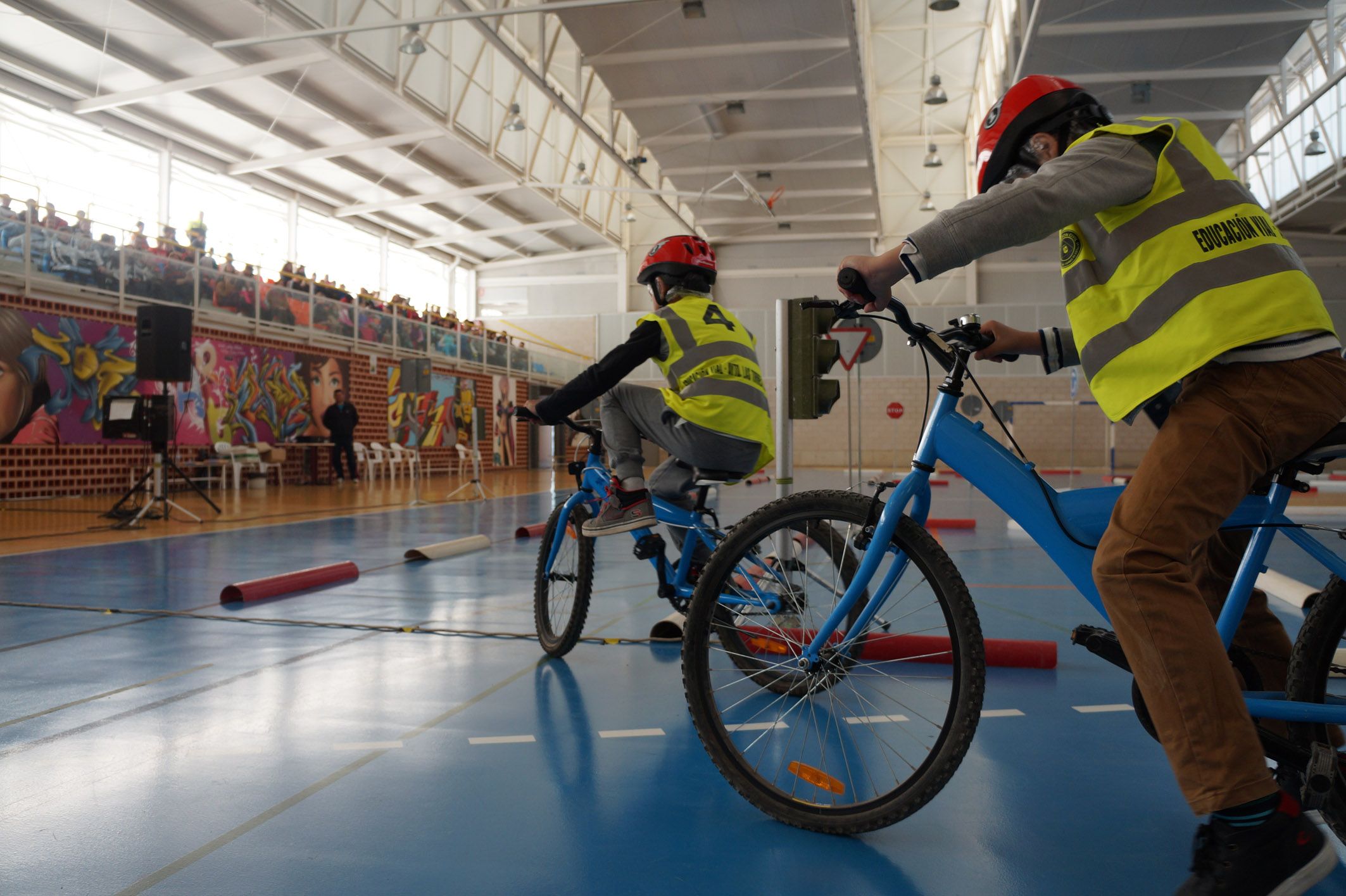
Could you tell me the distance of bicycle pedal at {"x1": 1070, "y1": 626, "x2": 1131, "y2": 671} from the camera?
6.05 feet

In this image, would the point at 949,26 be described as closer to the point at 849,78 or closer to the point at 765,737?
the point at 849,78

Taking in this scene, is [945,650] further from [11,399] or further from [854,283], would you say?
[11,399]

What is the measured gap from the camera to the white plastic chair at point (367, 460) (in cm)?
2006

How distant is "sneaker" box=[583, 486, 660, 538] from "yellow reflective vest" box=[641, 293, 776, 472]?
1.17 ft

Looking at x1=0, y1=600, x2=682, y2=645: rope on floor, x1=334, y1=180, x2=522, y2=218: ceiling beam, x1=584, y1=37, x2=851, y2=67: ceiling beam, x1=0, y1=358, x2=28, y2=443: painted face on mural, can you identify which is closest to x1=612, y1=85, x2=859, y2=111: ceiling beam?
x1=584, y1=37, x2=851, y2=67: ceiling beam

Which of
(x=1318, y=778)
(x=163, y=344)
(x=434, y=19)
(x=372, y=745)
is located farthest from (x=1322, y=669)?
(x=434, y=19)

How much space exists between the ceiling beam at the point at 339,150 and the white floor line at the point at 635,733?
71.9 feet

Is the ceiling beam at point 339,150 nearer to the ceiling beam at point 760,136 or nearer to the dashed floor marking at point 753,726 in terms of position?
the ceiling beam at point 760,136

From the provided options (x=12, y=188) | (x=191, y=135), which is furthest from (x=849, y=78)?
(x=12, y=188)

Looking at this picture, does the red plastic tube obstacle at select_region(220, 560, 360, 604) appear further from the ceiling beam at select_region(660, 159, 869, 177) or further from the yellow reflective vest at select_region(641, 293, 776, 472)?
the ceiling beam at select_region(660, 159, 869, 177)

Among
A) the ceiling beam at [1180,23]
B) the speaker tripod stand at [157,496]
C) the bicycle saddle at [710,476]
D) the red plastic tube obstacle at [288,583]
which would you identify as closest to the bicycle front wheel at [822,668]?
the bicycle saddle at [710,476]

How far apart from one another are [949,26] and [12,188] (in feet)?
79.4

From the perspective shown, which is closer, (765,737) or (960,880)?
(960,880)

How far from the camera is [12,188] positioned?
58.6ft
